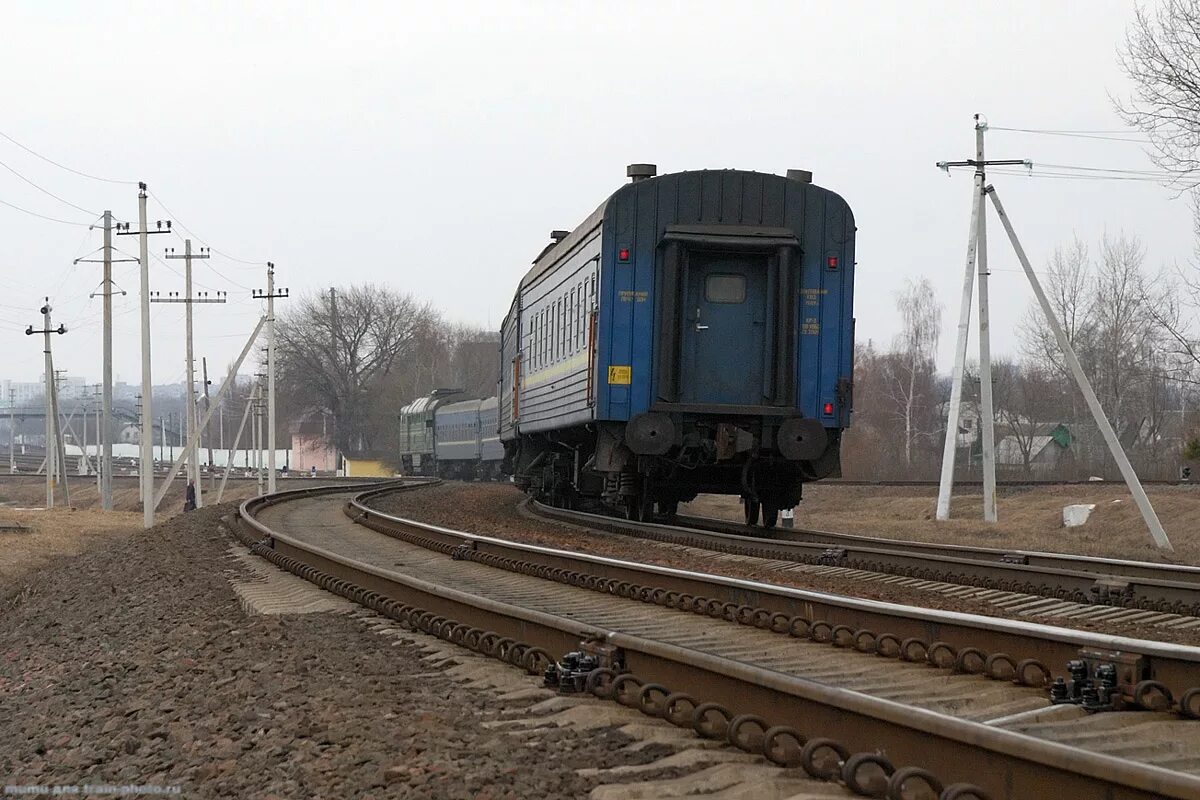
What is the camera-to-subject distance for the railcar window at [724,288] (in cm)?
1380

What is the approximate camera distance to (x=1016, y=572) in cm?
977

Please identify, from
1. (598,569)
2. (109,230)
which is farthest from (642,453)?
(109,230)

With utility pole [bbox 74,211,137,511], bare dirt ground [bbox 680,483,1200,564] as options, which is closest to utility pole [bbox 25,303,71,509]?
utility pole [bbox 74,211,137,511]

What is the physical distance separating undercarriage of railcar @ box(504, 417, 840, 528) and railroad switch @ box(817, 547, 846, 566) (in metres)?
2.05

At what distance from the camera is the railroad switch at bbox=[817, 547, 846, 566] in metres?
11.3

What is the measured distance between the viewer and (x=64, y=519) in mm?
32656

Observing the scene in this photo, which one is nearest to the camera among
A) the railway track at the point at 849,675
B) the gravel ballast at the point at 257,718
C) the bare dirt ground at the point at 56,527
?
the railway track at the point at 849,675

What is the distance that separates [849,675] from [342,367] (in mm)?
81885

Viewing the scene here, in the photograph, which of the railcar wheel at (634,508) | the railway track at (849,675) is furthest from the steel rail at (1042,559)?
the railway track at (849,675)

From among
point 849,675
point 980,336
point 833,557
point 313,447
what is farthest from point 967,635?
point 313,447

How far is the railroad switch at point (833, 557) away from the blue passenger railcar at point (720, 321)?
2.08m

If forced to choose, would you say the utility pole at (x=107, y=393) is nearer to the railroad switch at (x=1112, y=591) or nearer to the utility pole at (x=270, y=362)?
the utility pole at (x=270, y=362)

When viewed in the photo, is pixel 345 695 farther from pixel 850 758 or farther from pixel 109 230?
pixel 109 230

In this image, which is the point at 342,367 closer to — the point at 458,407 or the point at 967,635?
the point at 458,407
